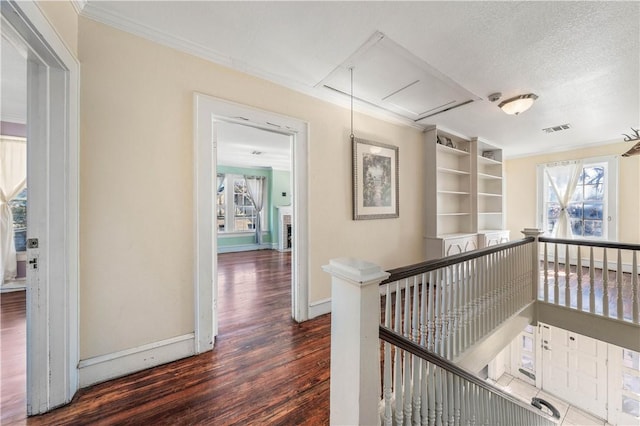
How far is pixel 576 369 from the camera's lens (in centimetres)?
448

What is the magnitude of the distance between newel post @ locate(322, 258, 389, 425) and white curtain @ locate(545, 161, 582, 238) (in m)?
6.34

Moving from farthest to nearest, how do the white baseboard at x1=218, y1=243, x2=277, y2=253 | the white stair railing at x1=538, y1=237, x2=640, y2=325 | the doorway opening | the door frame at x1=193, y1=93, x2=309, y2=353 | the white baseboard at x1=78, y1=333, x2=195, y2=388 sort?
the white baseboard at x1=218, y1=243, x2=277, y2=253 → the doorway opening → the white stair railing at x1=538, y1=237, x2=640, y2=325 → the door frame at x1=193, y1=93, x2=309, y2=353 → the white baseboard at x1=78, y1=333, x2=195, y2=388

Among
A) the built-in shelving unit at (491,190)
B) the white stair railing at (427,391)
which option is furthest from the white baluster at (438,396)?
the built-in shelving unit at (491,190)

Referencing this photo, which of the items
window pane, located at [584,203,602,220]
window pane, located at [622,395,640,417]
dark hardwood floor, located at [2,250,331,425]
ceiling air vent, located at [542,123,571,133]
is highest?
ceiling air vent, located at [542,123,571,133]

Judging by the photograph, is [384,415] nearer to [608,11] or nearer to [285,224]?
[608,11]

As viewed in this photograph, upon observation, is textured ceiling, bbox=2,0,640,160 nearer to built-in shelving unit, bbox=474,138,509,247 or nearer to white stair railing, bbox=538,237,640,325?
white stair railing, bbox=538,237,640,325

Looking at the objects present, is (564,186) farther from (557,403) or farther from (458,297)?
(458,297)

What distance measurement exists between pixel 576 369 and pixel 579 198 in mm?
3341

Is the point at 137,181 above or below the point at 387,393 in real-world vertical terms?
above

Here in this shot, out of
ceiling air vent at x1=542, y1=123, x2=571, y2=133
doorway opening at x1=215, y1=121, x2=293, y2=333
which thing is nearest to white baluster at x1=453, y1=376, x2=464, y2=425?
doorway opening at x1=215, y1=121, x2=293, y2=333

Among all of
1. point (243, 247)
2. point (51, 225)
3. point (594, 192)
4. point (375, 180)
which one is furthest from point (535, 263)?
point (243, 247)

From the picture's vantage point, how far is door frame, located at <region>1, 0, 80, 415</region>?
4.38 feet

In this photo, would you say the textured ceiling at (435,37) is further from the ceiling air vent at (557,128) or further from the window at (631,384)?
the window at (631,384)

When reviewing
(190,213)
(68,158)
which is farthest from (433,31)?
(68,158)
